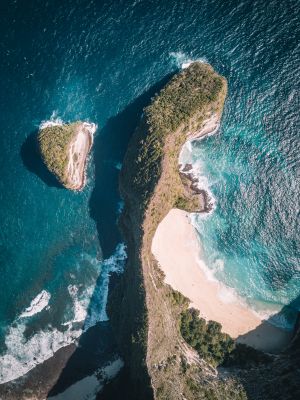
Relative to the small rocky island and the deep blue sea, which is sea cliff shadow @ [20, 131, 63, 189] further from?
the small rocky island

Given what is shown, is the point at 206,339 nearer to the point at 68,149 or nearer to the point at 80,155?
the point at 80,155

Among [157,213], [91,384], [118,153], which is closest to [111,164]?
[118,153]

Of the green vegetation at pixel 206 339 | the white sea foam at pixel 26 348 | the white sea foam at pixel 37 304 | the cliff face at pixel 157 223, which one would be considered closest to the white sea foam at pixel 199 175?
the cliff face at pixel 157 223

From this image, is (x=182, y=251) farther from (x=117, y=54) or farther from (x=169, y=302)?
(x=117, y=54)

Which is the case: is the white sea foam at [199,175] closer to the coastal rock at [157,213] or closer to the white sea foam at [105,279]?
the coastal rock at [157,213]

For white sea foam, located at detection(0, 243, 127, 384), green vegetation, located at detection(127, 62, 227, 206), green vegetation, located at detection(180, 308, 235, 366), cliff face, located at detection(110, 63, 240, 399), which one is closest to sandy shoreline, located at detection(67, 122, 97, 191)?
cliff face, located at detection(110, 63, 240, 399)

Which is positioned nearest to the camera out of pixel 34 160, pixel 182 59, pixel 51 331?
pixel 51 331
